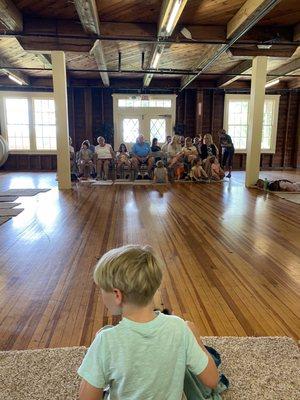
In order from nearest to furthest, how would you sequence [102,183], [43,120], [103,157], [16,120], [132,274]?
[132,274] < [102,183] < [103,157] < [16,120] < [43,120]

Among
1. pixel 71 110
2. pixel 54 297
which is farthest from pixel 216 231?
pixel 71 110

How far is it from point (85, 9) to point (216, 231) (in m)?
4.13

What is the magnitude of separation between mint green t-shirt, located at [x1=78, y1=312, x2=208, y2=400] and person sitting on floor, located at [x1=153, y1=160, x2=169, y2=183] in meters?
7.34

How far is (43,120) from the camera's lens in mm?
11891

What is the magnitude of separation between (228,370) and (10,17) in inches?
252

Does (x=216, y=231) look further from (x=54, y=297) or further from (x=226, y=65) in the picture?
(x=226, y=65)

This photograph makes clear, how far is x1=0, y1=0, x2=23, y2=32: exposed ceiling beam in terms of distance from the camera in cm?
518

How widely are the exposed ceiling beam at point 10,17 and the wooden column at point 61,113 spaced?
996 millimetres

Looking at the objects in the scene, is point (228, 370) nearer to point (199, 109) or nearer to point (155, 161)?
point (155, 161)

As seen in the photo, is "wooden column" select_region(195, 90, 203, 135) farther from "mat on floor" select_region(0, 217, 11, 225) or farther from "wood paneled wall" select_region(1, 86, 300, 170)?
"mat on floor" select_region(0, 217, 11, 225)

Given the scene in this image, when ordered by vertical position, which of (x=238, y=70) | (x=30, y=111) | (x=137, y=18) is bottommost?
(x=30, y=111)

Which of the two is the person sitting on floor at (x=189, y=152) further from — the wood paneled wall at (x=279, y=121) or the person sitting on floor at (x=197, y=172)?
the wood paneled wall at (x=279, y=121)

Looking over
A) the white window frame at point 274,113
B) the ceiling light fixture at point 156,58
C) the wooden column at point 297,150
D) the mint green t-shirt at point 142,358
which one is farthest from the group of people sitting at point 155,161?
the mint green t-shirt at point 142,358

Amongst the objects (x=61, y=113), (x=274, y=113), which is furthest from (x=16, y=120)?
(x=274, y=113)
